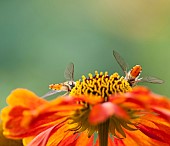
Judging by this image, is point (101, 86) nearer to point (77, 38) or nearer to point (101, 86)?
point (101, 86)

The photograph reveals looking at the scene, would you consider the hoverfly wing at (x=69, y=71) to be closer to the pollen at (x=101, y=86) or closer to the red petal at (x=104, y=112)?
→ the pollen at (x=101, y=86)

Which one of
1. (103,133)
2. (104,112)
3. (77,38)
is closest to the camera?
(104,112)

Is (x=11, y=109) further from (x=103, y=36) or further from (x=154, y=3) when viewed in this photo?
(x=154, y=3)

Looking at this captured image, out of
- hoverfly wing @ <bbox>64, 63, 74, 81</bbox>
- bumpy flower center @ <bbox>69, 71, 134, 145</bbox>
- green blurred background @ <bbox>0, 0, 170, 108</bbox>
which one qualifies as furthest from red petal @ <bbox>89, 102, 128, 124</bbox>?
green blurred background @ <bbox>0, 0, 170, 108</bbox>

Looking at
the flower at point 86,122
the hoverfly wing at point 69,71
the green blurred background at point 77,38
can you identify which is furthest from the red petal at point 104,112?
the green blurred background at point 77,38

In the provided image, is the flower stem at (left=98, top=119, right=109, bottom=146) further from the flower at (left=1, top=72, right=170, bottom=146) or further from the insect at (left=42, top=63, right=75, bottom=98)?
the insect at (left=42, top=63, right=75, bottom=98)

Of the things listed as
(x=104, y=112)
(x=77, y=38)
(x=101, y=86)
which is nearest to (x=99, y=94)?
(x=101, y=86)
